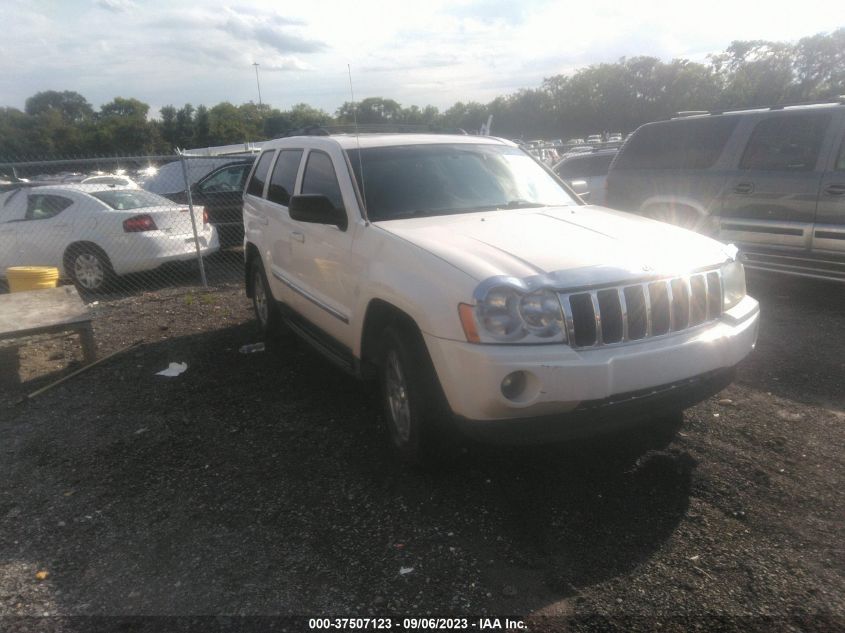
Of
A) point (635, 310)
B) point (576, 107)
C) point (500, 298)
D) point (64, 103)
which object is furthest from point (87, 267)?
point (64, 103)

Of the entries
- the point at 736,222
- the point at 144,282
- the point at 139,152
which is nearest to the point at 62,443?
the point at 144,282

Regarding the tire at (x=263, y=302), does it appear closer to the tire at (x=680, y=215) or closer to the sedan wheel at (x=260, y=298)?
the sedan wheel at (x=260, y=298)

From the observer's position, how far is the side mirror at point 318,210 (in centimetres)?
433

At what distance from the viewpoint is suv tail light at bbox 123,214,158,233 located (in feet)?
30.0

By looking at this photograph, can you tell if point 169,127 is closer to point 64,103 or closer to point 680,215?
point 64,103

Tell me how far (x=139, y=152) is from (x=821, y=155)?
66050 mm

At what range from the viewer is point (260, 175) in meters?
6.46

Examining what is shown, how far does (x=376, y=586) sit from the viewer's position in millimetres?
2938

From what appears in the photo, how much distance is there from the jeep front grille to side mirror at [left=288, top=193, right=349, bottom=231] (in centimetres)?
177

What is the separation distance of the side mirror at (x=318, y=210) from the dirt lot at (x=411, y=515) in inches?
54.9

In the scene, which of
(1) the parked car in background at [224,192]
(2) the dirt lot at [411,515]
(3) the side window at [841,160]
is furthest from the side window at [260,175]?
(3) the side window at [841,160]

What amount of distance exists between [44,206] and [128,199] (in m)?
1.07

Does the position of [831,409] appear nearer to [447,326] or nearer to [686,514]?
[686,514]

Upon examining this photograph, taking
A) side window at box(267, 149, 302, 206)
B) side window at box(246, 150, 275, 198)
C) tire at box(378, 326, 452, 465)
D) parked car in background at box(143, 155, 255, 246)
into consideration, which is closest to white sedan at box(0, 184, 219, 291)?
parked car in background at box(143, 155, 255, 246)
